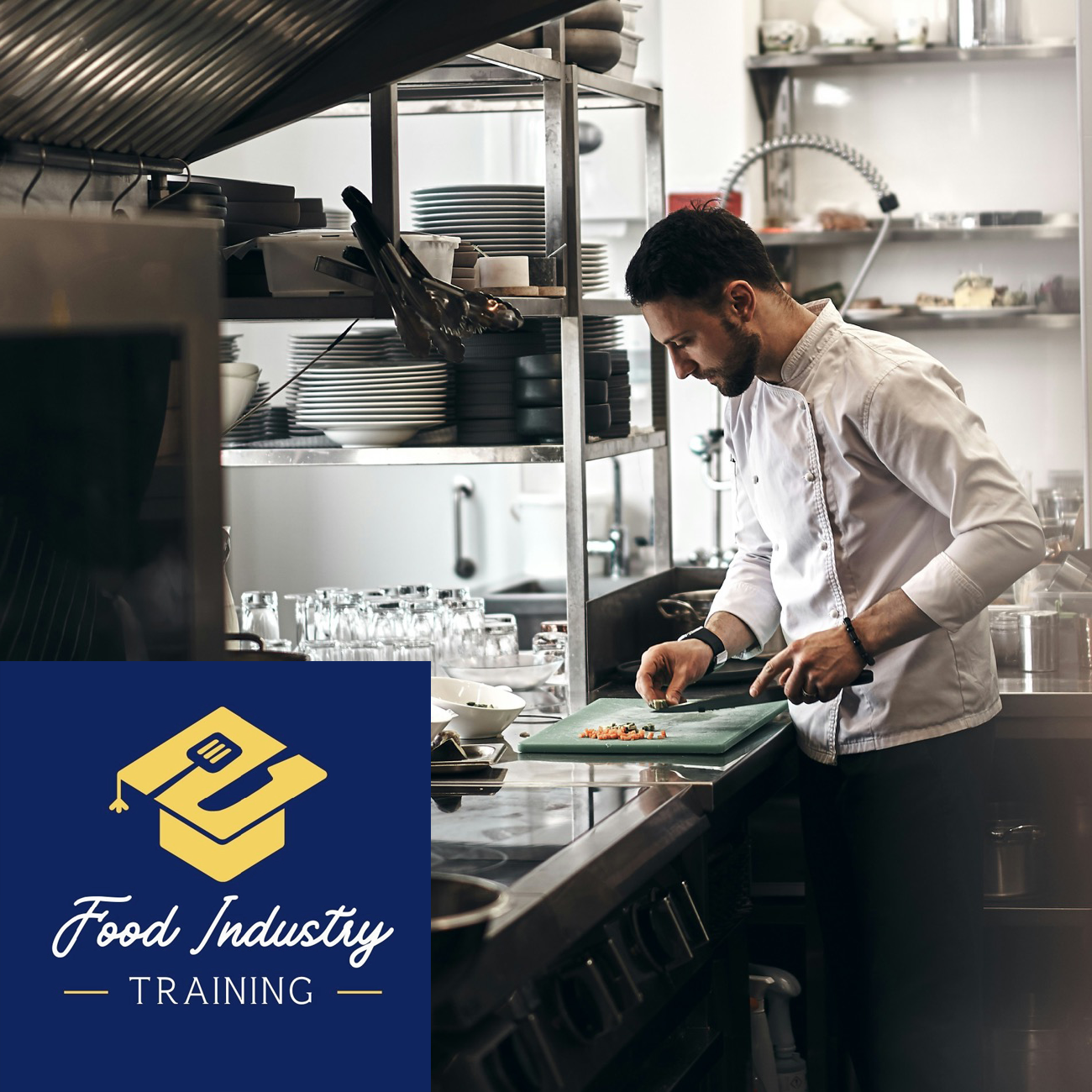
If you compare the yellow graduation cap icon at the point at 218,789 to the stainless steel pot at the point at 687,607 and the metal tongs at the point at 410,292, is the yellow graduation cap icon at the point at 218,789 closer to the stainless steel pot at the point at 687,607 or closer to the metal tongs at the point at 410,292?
the metal tongs at the point at 410,292

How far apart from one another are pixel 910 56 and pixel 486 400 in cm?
326

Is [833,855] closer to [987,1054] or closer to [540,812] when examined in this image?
[987,1054]

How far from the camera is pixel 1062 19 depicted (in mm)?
5199

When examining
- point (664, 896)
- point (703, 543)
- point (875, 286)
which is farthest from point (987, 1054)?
point (875, 286)

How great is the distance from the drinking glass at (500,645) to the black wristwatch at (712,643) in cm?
30

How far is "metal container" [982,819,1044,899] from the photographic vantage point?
269 centimetres

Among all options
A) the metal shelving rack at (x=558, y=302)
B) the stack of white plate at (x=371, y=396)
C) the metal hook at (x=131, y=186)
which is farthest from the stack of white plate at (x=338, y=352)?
the metal hook at (x=131, y=186)

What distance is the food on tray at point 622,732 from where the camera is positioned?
2.21 metres

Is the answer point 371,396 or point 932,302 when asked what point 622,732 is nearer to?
point 371,396

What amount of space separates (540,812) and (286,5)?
1.01 metres

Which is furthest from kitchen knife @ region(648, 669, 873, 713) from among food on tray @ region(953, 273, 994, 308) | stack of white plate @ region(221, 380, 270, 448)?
food on tray @ region(953, 273, 994, 308)

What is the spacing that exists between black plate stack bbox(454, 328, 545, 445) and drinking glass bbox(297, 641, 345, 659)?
0.43m

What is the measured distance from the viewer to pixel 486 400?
2.56 m

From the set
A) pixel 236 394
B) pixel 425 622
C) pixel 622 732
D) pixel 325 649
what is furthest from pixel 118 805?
pixel 425 622
